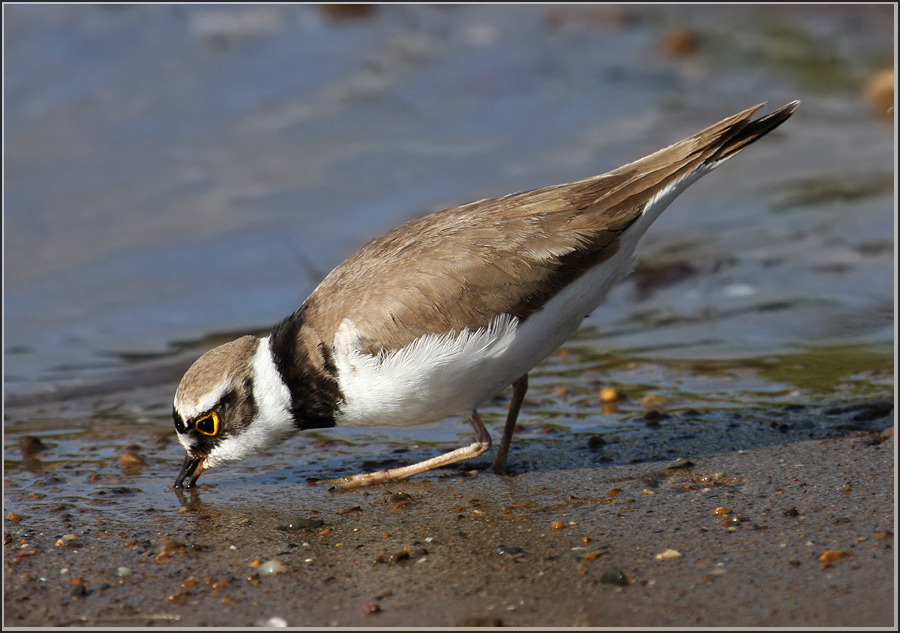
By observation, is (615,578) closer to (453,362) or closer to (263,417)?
(453,362)

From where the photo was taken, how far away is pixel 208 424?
588 cm

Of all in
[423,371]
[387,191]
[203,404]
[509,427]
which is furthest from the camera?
[387,191]

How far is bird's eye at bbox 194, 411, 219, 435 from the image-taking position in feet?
19.2

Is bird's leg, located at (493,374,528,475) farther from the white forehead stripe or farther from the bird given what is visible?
the white forehead stripe

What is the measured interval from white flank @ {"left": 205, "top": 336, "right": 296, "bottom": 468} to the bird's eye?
0.32ft

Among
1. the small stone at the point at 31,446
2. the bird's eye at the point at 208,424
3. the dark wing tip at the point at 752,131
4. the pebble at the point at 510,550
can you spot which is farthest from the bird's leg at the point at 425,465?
the dark wing tip at the point at 752,131

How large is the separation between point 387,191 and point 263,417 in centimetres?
524

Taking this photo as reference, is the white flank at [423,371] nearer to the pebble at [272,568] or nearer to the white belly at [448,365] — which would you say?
the white belly at [448,365]

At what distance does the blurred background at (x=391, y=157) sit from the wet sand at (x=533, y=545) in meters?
1.73

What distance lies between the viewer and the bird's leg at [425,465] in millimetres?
5855

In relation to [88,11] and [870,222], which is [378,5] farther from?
[870,222]

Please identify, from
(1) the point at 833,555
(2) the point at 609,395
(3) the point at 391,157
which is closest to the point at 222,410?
(2) the point at 609,395

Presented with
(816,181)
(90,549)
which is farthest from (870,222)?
(90,549)

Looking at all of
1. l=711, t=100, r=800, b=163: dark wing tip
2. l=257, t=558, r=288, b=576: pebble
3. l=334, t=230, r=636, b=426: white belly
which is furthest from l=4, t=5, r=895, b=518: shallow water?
l=711, t=100, r=800, b=163: dark wing tip
